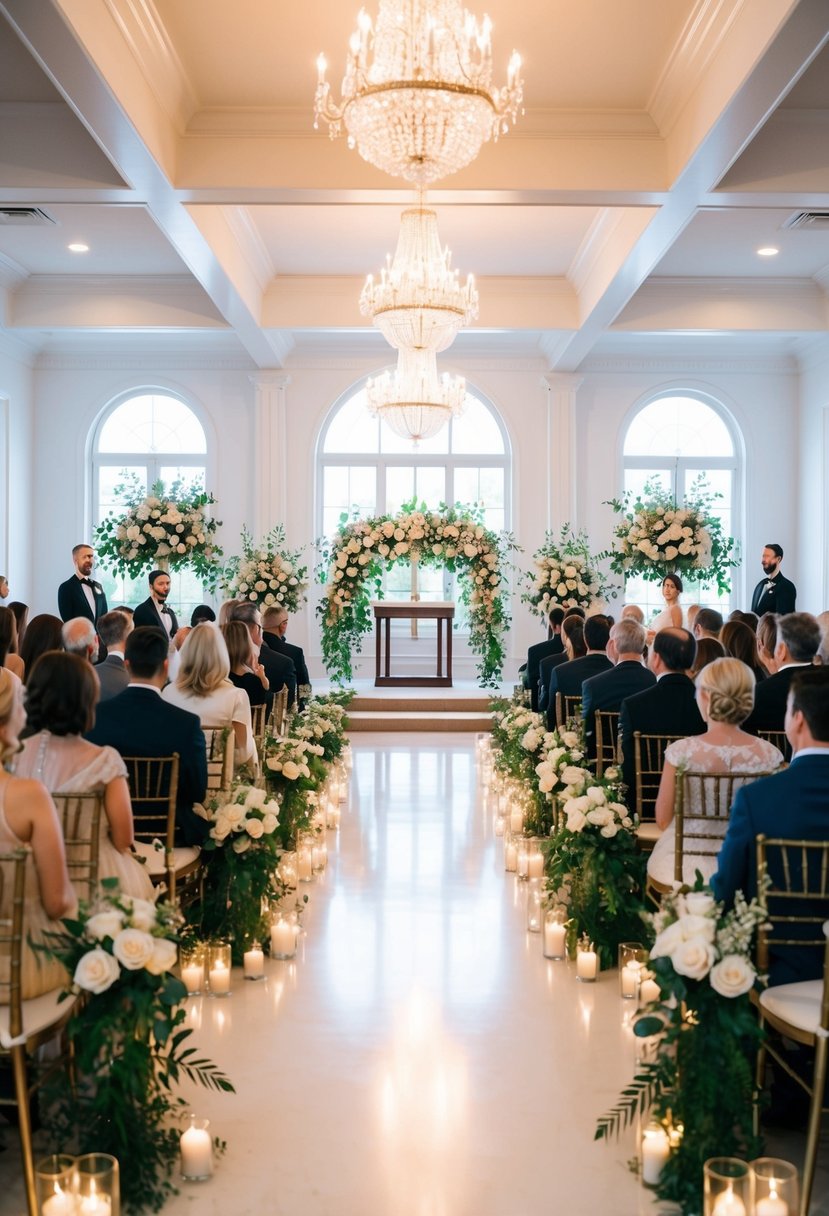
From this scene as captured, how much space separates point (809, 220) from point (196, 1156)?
34.3 ft

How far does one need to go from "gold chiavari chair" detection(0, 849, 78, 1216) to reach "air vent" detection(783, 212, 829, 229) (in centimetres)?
1028

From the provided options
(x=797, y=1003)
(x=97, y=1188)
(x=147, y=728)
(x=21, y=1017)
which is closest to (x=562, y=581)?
(x=147, y=728)

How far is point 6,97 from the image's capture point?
8.05m

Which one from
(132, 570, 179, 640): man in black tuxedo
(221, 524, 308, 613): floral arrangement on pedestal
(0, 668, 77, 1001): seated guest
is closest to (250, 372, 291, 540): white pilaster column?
(221, 524, 308, 613): floral arrangement on pedestal

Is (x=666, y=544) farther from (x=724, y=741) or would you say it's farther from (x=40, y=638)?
(x=724, y=741)

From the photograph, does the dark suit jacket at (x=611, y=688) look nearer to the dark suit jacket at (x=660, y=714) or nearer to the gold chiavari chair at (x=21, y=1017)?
the dark suit jacket at (x=660, y=714)

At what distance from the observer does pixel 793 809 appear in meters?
3.21

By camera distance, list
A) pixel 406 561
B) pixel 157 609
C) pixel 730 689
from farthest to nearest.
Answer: pixel 406 561, pixel 157 609, pixel 730 689

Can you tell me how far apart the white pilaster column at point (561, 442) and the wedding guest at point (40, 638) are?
1044 centimetres

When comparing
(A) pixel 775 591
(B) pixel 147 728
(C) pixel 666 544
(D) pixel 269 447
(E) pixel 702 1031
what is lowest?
(E) pixel 702 1031

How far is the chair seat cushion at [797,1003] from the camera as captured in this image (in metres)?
2.93

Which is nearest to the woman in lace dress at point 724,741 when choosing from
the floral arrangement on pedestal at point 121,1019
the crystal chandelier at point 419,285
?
the floral arrangement on pedestal at point 121,1019

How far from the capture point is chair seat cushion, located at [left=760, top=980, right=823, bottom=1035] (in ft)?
9.61

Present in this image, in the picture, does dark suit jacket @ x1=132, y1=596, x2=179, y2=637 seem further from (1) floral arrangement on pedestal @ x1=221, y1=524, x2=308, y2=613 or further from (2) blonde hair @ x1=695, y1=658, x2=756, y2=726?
(2) blonde hair @ x1=695, y1=658, x2=756, y2=726
